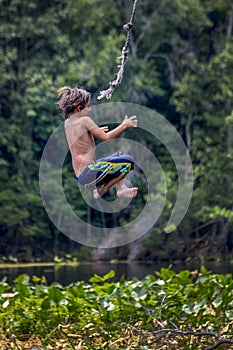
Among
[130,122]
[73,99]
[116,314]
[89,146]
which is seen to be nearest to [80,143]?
[89,146]

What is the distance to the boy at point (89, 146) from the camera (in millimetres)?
4523

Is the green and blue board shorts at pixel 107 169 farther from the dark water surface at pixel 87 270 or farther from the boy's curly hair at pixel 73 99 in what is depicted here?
the dark water surface at pixel 87 270

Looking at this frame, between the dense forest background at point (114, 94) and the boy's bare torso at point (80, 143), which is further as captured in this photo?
the dense forest background at point (114, 94)

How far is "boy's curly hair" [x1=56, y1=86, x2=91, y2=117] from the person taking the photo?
461 cm

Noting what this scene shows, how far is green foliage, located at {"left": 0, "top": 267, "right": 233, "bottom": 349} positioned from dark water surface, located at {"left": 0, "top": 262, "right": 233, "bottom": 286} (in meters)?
6.45

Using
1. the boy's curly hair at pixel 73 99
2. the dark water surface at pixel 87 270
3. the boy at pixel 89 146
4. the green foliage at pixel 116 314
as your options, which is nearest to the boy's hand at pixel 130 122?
the boy at pixel 89 146

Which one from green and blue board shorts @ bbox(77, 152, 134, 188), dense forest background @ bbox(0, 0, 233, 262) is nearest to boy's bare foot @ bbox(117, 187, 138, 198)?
green and blue board shorts @ bbox(77, 152, 134, 188)

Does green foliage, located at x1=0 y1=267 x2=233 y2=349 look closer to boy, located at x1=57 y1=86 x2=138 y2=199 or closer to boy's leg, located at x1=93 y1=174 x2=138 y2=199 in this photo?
boy's leg, located at x1=93 y1=174 x2=138 y2=199

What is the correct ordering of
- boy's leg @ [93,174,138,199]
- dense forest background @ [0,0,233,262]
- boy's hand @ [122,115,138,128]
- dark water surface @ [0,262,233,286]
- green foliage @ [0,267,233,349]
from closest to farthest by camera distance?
boy's hand @ [122,115,138,128]
boy's leg @ [93,174,138,199]
green foliage @ [0,267,233,349]
dark water surface @ [0,262,233,286]
dense forest background @ [0,0,233,262]

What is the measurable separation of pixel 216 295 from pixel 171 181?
45.4 ft

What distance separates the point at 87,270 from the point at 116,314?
10.7 metres

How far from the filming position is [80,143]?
479 centimetres

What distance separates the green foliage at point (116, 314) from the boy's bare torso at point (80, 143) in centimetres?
251

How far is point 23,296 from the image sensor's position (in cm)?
786
